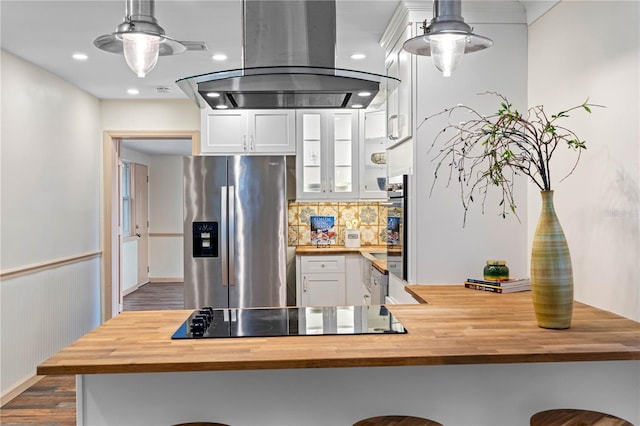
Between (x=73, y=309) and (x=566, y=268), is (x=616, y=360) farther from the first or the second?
(x=73, y=309)

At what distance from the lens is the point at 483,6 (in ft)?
9.95

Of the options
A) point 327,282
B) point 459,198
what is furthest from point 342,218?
point 459,198

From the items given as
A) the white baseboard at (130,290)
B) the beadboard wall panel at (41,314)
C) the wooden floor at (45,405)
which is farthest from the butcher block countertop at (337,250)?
the white baseboard at (130,290)

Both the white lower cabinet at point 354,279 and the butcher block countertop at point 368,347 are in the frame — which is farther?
the white lower cabinet at point 354,279

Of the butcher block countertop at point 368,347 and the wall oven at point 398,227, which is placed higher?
the wall oven at point 398,227

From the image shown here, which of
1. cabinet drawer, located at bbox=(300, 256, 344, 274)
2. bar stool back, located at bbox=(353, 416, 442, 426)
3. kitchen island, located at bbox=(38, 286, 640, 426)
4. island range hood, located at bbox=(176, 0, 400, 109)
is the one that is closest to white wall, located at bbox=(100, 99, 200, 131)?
cabinet drawer, located at bbox=(300, 256, 344, 274)

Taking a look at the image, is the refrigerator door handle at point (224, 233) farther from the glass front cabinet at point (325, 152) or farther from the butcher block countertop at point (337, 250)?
the glass front cabinet at point (325, 152)

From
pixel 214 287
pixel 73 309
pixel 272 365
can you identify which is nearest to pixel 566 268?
pixel 272 365

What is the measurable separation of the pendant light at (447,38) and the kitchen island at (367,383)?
1005mm

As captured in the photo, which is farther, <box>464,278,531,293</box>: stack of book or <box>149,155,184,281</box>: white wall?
<box>149,155,184,281</box>: white wall

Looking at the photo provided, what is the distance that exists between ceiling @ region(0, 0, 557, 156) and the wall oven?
982 mm

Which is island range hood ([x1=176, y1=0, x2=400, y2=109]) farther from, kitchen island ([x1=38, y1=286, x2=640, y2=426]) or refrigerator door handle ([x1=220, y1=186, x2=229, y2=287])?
refrigerator door handle ([x1=220, y1=186, x2=229, y2=287])

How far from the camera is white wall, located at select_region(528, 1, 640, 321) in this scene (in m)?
2.19

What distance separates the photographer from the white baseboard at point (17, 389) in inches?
147
